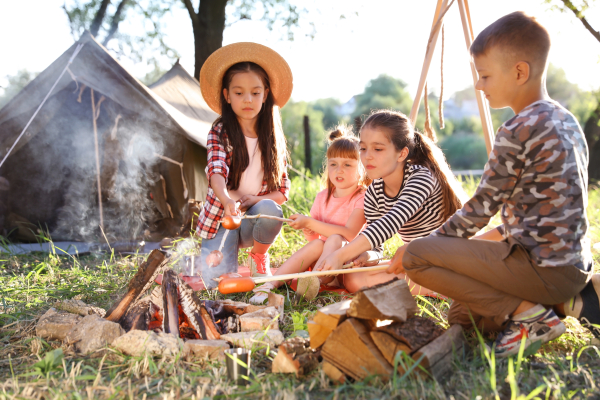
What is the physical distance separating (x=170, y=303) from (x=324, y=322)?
67 cm

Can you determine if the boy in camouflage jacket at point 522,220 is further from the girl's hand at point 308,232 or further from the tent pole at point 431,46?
the tent pole at point 431,46

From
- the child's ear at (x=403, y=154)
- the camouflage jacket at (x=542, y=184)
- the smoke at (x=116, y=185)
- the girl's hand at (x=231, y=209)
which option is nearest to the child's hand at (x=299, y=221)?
the girl's hand at (x=231, y=209)

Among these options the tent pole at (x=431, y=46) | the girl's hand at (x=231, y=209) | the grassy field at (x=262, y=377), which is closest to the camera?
the grassy field at (x=262, y=377)

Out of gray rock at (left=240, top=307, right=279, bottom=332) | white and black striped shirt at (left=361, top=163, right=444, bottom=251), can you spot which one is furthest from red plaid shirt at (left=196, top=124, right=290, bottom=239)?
gray rock at (left=240, top=307, right=279, bottom=332)

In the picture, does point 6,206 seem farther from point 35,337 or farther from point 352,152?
point 352,152

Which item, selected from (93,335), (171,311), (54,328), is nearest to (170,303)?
(171,311)

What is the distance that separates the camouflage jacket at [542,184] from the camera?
1.41 meters

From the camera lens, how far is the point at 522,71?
150 cm

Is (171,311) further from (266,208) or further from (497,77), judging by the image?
(497,77)

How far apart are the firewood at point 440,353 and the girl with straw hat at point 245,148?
1460 mm

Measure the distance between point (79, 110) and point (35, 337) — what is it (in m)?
2.83

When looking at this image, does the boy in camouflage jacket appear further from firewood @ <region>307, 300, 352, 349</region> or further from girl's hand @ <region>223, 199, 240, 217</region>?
girl's hand @ <region>223, 199, 240, 217</region>

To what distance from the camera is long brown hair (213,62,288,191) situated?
281 cm

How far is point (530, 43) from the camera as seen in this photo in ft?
4.85
